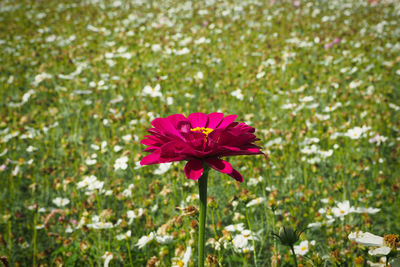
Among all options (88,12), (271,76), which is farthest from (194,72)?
(88,12)

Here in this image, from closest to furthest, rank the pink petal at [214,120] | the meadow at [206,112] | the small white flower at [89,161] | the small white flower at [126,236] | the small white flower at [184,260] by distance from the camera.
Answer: the pink petal at [214,120] → the small white flower at [184,260] → the small white flower at [126,236] → the meadow at [206,112] → the small white flower at [89,161]

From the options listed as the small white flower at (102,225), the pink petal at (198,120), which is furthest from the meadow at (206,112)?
the pink petal at (198,120)

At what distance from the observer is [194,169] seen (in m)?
0.60

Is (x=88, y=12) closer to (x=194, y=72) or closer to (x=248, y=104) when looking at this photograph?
(x=194, y=72)

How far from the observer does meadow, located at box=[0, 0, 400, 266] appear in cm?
137

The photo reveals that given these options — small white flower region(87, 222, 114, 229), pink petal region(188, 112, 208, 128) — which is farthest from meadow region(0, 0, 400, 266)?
pink petal region(188, 112, 208, 128)

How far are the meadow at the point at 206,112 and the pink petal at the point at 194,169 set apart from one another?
0.73 feet

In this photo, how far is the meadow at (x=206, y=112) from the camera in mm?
1371

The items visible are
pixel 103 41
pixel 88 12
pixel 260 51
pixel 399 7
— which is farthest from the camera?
pixel 88 12

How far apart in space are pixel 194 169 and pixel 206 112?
6.38 ft

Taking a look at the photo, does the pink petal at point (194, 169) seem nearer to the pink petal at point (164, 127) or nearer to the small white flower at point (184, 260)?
the pink petal at point (164, 127)

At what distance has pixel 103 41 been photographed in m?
4.55

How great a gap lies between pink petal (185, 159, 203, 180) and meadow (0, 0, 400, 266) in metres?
0.22

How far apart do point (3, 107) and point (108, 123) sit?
4.28 ft
